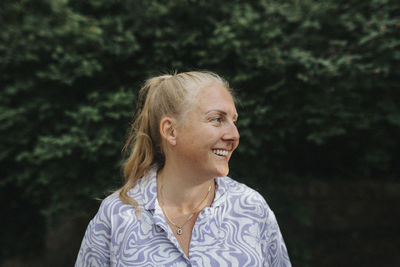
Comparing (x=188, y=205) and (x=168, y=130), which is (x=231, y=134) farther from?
(x=188, y=205)

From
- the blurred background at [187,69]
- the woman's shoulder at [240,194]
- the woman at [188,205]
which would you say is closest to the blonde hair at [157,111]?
the woman at [188,205]

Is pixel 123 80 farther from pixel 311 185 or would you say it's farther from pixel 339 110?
pixel 311 185

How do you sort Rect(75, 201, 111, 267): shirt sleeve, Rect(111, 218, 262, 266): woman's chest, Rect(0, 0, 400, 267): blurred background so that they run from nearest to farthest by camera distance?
Rect(111, 218, 262, 266): woman's chest < Rect(75, 201, 111, 267): shirt sleeve < Rect(0, 0, 400, 267): blurred background

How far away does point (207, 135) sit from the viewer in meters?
1.56

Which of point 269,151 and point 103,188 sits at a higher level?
point 269,151

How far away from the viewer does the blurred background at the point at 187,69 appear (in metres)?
2.79

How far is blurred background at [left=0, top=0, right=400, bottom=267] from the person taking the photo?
2787 mm

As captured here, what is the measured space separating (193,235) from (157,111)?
61 cm

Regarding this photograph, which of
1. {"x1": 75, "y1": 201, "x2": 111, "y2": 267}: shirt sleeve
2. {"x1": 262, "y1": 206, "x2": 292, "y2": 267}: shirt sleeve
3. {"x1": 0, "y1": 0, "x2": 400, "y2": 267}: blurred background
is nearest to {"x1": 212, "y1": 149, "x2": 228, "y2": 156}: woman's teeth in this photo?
{"x1": 262, "y1": 206, "x2": 292, "y2": 267}: shirt sleeve

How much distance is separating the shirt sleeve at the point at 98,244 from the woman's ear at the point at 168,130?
0.43 meters

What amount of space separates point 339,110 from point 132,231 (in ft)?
6.25

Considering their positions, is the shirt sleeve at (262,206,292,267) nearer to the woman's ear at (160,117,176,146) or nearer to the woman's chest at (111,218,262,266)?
the woman's chest at (111,218,262,266)

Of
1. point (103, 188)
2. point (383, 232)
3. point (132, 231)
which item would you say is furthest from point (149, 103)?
point (383, 232)

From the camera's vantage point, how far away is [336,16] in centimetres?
287
